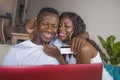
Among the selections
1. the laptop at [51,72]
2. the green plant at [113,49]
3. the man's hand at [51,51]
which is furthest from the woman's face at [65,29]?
the green plant at [113,49]

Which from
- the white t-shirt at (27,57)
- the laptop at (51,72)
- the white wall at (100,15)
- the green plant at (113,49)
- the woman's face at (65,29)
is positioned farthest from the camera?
the white wall at (100,15)

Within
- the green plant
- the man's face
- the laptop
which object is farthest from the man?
the green plant

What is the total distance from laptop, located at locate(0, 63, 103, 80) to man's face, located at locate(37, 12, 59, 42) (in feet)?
1.51

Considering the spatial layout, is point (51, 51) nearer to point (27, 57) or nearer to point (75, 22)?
point (27, 57)

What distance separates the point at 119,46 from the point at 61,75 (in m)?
2.29

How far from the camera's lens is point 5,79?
0.53 m

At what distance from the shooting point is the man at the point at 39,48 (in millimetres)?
1003

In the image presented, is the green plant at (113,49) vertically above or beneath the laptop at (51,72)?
beneath

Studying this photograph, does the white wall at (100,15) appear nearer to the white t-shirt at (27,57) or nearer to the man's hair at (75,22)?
the man's hair at (75,22)


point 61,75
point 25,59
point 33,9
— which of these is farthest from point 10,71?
point 33,9

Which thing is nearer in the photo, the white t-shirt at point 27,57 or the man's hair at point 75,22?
the white t-shirt at point 27,57

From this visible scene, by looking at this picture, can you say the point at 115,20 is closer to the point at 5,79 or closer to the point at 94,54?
the point at 94,54

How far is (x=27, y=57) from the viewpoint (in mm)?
1009

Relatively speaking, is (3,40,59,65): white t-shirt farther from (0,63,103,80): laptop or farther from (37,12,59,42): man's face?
(0,63,103,80): laptop
